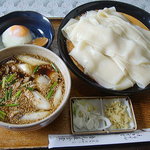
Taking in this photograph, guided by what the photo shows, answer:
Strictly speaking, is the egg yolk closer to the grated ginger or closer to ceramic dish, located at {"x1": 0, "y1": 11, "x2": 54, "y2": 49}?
ceramic dish, located at {"x1": 0, "y1": 11, "x2": 54, "y2": 49}

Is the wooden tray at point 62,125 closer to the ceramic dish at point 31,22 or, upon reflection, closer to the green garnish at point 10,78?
the green garnish at point 10,78

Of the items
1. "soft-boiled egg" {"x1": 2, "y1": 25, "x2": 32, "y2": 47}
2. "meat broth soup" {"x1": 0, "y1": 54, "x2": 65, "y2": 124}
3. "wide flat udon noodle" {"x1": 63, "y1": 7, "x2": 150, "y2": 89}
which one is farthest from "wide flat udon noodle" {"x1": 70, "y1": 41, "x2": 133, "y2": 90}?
"soft-boiled egg" {"x1": 2, "y1": 25, "x2": 32, "y2": 47}

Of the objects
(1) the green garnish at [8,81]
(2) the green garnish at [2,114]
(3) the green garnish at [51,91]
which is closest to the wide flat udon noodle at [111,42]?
(3) the green garnish at [51,91]

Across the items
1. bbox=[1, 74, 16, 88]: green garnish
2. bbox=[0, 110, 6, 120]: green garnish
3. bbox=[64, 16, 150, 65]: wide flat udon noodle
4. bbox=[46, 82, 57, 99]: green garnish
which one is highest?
bbox=[64, 16, 150, 65]: wide flat udon noodle

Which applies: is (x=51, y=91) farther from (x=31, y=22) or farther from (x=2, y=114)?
(x=31, y=22)

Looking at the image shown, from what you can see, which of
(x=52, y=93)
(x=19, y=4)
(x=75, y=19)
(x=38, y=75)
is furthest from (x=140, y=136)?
(x=19, y=4)

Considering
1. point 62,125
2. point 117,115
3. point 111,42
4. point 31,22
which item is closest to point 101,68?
point 111,42
